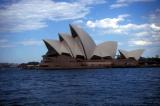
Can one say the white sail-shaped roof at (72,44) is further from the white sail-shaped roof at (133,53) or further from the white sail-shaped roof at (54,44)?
the white sail-shaped roof at (133,53)

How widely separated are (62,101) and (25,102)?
1.69 metres

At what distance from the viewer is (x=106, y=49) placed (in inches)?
3034

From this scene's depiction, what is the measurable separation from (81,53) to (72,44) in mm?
4285

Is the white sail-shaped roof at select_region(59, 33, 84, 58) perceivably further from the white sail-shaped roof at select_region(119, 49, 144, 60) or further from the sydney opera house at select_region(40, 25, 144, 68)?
the white sail-shaped roof at select_region(119, 49, 144, 60)

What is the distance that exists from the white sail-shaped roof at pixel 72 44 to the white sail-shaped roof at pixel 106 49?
593 centimetres

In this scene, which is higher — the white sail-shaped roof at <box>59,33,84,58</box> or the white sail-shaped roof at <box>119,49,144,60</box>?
the white sail-shaped roof at <box>59,33,84,58</box>

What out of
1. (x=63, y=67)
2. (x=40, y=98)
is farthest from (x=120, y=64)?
(x=40, y=98)

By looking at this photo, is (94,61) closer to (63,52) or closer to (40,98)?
(63,52)

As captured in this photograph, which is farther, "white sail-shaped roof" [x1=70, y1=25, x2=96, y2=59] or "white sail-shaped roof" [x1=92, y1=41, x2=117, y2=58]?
"white sail-shaped roof" [x1=92, y1=41, x2=117, y2=58]

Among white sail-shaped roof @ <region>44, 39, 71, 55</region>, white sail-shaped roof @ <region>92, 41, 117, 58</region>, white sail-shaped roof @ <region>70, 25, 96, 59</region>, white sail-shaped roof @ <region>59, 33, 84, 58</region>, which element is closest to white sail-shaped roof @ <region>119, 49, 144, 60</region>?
white sail-shaped roof @ <region>92, 41, 117, 58</region>

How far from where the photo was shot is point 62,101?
52.1ft

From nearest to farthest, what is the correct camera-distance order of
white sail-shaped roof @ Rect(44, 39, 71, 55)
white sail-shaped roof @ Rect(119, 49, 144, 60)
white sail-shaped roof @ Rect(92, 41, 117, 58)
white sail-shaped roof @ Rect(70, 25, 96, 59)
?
white sail-shaped roof @ Rect(70, 25, 96, 59) → white sail-shaped roof @ Rect(44, 39, 71, 55) → white sail-shaped roof @ Rect(92, 41, 117, 58) → white sail-shaped roof @ Rect(119, 49, 144, 60)

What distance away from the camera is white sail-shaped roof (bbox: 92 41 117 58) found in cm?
7593

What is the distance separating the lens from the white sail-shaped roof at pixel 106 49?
75.9 metres
